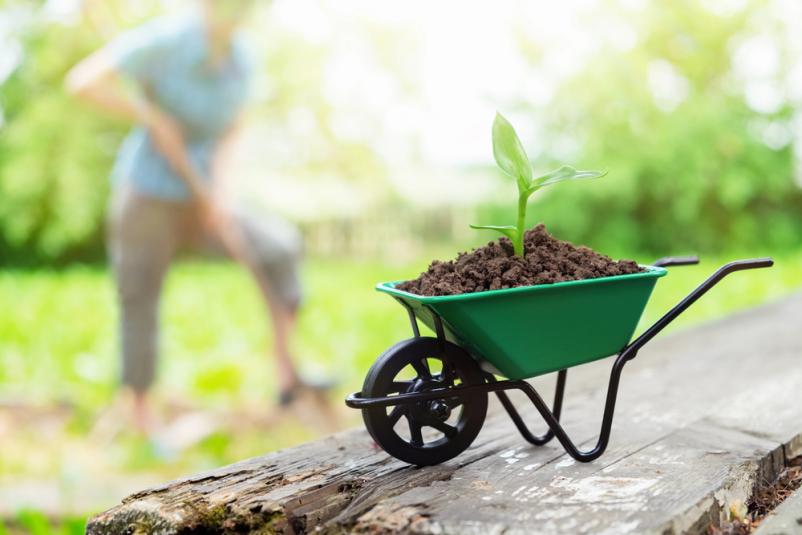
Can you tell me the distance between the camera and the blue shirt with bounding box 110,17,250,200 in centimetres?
Answer: 257

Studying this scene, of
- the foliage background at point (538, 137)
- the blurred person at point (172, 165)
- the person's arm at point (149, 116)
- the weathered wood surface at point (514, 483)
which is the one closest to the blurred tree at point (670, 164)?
the foliage background at point (538, 137)

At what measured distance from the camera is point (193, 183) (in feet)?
8.35

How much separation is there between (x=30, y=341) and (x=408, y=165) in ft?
17.8

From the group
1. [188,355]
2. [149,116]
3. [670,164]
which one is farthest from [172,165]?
[670,164]

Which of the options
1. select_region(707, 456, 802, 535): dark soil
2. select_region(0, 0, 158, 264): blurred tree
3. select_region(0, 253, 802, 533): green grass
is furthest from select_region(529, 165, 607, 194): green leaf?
select_region(0, 0, 158, 264): blurred tree

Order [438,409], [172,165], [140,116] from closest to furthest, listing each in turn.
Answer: [438,409] → [140,116] → [172,165]

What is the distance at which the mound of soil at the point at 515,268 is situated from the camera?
0.81m

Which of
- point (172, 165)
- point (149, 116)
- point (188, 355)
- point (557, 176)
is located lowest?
point (557, 176)

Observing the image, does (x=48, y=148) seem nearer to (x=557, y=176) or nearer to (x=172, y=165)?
(x=172, y=165)

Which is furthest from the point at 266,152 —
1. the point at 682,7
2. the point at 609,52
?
the point at 682,7

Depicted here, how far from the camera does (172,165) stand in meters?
2.57

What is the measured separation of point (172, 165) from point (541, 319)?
2.00 meters

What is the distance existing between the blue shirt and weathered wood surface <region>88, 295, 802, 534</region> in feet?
5.97

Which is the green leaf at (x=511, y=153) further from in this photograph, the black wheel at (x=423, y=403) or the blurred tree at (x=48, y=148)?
the blurred tree at (x=48, y=148)
